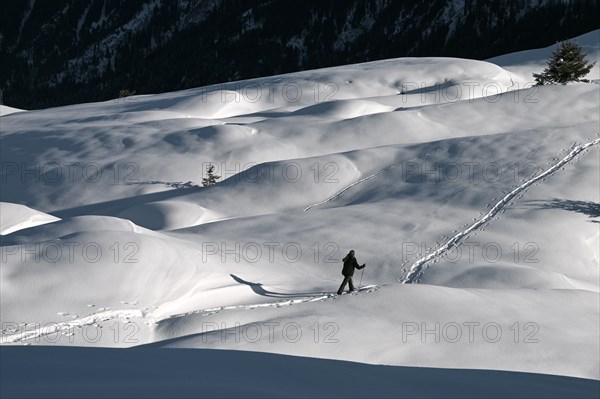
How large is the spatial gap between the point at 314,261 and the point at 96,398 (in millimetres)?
13359

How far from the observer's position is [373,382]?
8.41 m

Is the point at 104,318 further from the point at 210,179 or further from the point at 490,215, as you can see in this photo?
the point at 210,179

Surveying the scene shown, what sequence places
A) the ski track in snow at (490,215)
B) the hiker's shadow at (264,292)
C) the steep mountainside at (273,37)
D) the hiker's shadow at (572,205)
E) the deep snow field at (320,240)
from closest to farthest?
the deep snow field at (320,240) < the hiker's shadow at (264,292) < the ski track in snow at (490,215) < the hiker's shadow at (572,205) < the steep mountainside at (273,37)

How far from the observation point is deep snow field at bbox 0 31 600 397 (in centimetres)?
1243

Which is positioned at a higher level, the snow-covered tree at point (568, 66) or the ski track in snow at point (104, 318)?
the snow-covered tree at point (568, 66)

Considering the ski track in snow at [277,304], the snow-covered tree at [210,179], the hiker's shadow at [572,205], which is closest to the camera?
the ski track in snow at [277,304]

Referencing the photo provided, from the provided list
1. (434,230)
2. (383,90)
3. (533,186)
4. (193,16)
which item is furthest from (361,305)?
(193,16)

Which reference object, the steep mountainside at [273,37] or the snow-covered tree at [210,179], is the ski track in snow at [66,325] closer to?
the snow-covered tree at [210,179]

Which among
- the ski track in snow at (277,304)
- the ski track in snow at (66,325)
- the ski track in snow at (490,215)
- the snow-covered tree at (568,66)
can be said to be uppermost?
the snow-covered tree at (568,66)

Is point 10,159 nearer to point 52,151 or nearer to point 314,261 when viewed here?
point 52,151

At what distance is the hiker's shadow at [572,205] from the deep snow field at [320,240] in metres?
0.07

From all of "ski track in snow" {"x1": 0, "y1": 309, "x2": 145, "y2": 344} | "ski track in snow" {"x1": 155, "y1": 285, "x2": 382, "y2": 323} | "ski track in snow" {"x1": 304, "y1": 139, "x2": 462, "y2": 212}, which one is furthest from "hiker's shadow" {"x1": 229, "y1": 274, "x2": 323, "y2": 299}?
"ski track in snow" {"x1": 304, "y1": 139, "x2": 462, "y2": 212}

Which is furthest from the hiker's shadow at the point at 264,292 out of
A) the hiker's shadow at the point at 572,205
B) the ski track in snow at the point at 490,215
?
the hiker's shadow at the point at 572,205

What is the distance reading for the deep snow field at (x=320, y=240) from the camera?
12.4 m
